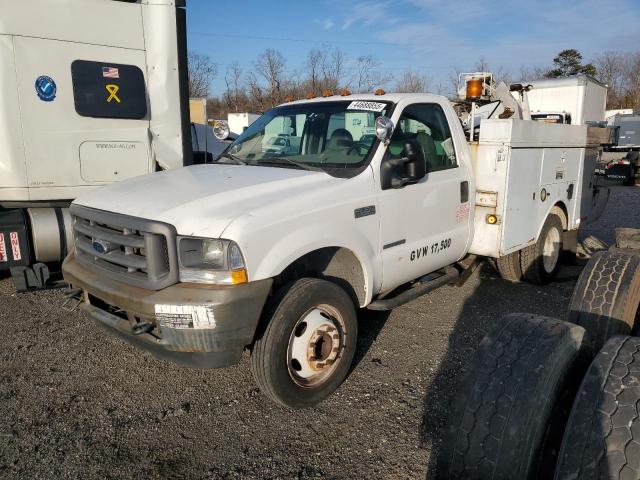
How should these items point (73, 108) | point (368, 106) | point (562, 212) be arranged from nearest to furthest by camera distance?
point (368, 106) < point (73, 108) < point (562, 212)

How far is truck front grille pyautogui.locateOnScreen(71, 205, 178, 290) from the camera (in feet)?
9.71

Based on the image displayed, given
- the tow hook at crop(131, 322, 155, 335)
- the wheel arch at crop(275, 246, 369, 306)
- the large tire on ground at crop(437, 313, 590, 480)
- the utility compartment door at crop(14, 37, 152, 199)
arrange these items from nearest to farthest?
the large tire on ground at crop(437, 313, 590, 480), the tow hook at crop(131, 322, 155, 335), the wheel arch at crop(275, 246, 369, 306), the utility compartment door at crop(14, 37, 152, 199)

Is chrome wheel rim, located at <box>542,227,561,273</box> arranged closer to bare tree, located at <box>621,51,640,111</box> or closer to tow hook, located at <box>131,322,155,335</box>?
tow hook, located at <box>131,322,155,335</box>

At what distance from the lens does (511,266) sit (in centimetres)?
582

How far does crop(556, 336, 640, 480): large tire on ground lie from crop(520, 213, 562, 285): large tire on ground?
3.97 metres

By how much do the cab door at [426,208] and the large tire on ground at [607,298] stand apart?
131cm

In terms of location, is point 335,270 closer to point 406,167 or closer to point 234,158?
point 406,167

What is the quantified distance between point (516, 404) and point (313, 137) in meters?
2.89

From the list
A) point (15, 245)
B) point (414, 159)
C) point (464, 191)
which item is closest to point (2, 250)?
point (15, 245)

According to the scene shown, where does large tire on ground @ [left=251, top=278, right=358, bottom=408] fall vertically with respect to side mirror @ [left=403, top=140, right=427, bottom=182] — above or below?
below

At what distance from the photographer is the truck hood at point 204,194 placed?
2.94 meters

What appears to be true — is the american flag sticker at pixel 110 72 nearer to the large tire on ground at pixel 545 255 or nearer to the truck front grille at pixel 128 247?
the truck front grille at pixel 128 247

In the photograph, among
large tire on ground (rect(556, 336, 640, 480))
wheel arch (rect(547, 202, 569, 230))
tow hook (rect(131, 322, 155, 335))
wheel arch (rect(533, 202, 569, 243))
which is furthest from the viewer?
wheel arch (rect(547, 202, 569, 230))

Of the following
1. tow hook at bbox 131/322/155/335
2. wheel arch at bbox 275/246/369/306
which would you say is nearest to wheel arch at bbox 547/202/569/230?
wheel arch at bbox 275/246/369/306
